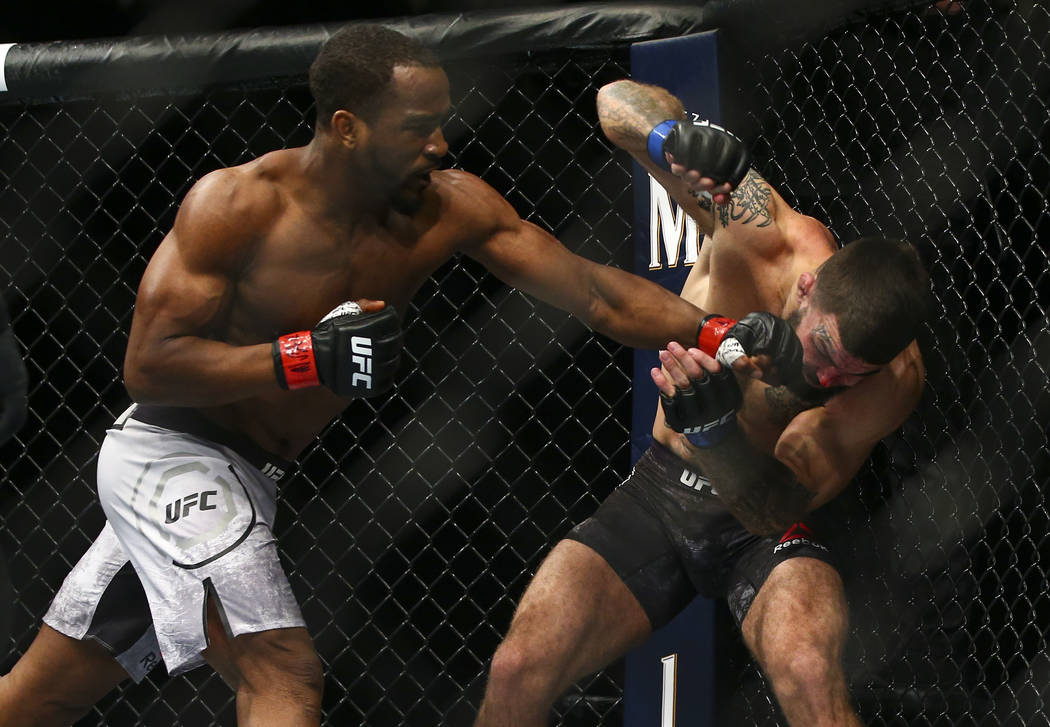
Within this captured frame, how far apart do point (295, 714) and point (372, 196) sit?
2.33ft

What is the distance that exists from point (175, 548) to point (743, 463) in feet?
2.71

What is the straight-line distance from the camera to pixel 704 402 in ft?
5.62

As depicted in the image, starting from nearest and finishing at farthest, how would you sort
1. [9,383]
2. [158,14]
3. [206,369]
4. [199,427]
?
[9,383], [206,369], [199,427], [158,14]

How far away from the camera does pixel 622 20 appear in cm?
229

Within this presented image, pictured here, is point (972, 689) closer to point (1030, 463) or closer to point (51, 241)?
point (1030, 463)

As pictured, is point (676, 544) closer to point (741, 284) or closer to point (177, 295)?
point (741, 284)

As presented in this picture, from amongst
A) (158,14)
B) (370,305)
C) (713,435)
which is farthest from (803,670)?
(158,14)


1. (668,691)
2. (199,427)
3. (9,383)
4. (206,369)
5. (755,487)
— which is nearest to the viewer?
(9,383)

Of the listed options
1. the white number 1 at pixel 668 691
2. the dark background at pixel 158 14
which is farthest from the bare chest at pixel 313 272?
the dark background at pixel 158 14

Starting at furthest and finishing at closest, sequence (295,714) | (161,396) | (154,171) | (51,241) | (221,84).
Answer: (51,241)
(154,171)
(221,84)
(161,396)
(295,714)

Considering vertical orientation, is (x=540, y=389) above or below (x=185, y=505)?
below

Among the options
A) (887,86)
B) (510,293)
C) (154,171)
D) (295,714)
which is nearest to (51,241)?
(154,171)

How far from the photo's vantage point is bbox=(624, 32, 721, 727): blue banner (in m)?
2.19

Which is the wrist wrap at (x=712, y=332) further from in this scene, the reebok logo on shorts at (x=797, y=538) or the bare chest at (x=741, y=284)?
the reebok logo on shorts at (x=797, y=538)
